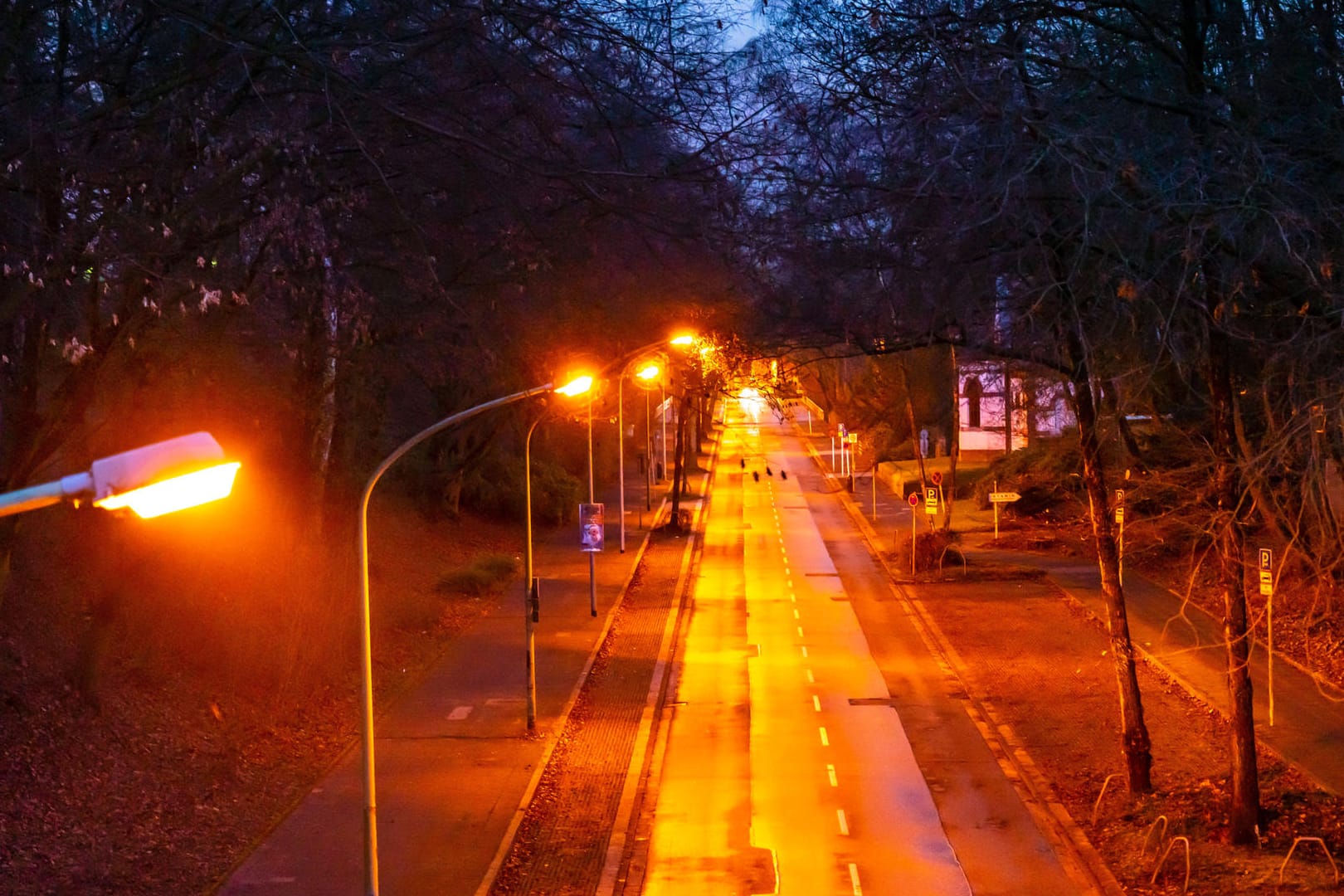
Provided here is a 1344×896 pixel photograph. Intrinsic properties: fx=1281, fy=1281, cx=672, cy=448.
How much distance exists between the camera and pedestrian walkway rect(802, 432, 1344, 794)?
1786 centimetres

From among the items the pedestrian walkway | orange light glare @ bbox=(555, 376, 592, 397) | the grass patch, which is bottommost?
the pedestrian walkway

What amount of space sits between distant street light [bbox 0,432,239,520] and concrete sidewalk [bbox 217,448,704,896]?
30.1ft

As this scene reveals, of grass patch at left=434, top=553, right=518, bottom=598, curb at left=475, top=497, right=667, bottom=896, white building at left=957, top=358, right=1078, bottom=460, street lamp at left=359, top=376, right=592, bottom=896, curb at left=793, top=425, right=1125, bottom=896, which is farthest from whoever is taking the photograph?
grass patch at left=434, top=553, right=518, bottom=598

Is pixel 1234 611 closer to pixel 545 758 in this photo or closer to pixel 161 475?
pixel 545 758

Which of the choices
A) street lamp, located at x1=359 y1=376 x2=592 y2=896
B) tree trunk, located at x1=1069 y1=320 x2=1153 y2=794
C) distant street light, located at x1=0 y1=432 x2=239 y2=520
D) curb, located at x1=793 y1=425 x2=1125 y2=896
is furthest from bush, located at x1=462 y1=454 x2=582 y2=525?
distant street light, located at x1=0 y1=432 x2=239 y2=520

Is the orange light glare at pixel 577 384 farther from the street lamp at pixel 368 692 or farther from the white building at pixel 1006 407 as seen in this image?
the white building at pixel 1006 407

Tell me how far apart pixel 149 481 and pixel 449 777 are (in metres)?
14.3

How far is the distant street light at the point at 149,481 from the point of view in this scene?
4039 mm

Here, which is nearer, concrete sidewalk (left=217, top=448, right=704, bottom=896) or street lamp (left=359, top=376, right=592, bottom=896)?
street lamp (left=359, top=376, right=592, bottom=896)

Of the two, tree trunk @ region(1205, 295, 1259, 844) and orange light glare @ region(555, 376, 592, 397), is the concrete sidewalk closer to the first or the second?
orange light glare @ region(555, 376, 592, 397)

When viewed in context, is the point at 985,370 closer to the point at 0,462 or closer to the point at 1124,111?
the point at 1124,111

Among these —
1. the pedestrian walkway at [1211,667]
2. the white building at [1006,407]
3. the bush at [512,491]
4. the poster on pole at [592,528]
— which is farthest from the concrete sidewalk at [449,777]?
the bush at [512,491]

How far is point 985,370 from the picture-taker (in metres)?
29.9

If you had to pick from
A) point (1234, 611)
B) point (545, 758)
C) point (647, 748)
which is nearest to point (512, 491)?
point (647, 748)
